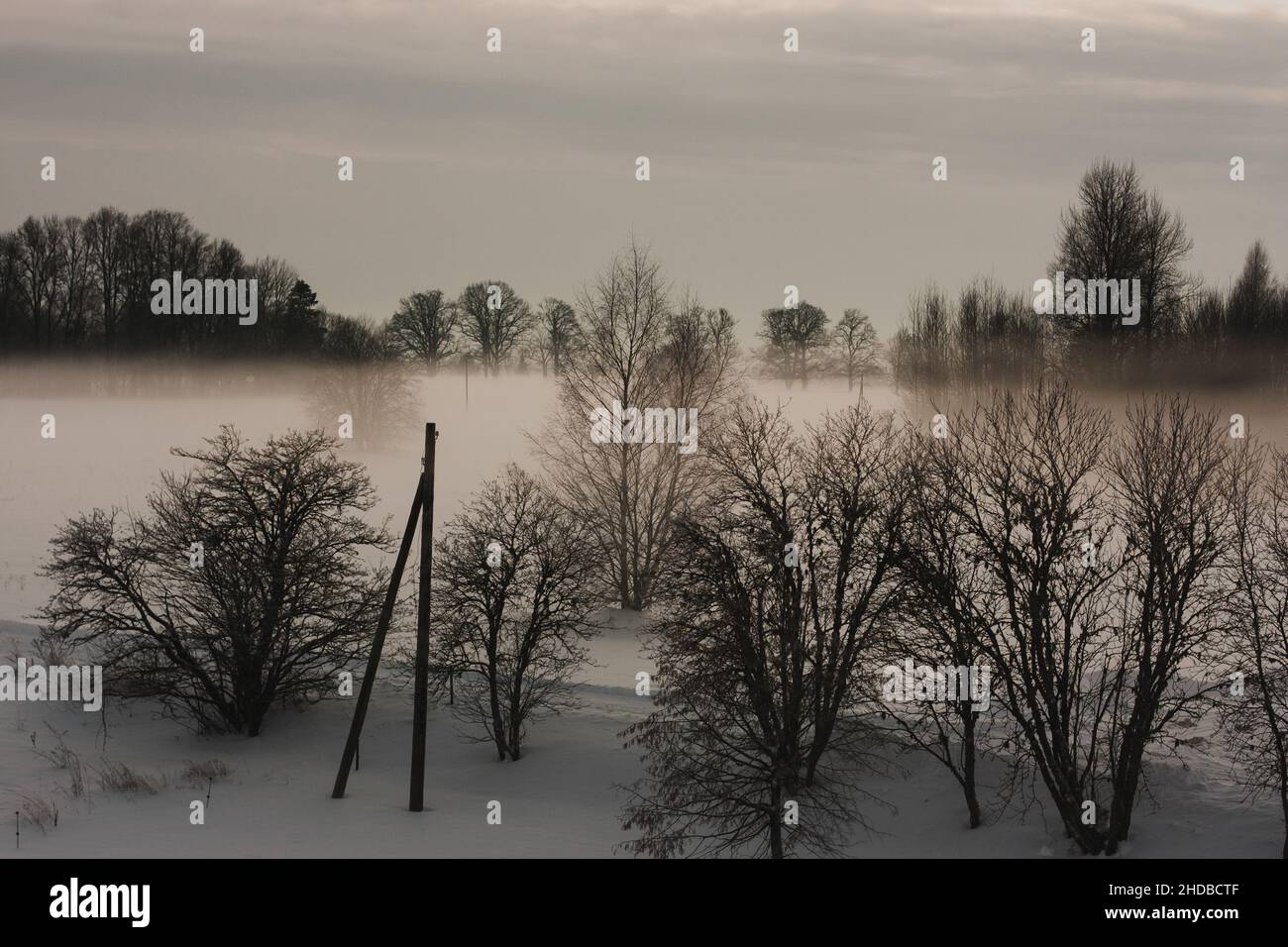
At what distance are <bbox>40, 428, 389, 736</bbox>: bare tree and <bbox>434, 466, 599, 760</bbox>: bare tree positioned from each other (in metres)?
3.04

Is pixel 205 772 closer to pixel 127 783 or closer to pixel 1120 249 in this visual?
pixel 127 783

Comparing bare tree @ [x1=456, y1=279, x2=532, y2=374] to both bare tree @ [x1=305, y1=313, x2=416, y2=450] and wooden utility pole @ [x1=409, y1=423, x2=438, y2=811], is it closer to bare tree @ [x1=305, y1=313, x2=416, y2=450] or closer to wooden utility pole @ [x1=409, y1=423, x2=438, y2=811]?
bare tree @ [x1=305, y1=313, x2=416, y2=450]

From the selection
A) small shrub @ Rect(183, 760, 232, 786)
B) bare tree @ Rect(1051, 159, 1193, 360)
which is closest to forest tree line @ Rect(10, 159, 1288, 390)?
bare tree @ Rect(1051, 159, 1193, 360)

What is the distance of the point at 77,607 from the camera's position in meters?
40.6

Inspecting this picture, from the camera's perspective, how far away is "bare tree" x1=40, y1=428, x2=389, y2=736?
129 feet

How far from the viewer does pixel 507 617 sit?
133 feet

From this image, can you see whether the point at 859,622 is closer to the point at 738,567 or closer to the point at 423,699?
the point at 738,567

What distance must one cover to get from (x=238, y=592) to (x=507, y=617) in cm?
772

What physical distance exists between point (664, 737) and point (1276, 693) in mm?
12581

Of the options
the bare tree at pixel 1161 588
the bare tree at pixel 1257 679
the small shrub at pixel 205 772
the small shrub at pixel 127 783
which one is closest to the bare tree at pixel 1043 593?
the bare tree at pixel 1161 588

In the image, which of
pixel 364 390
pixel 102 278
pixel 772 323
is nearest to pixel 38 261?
pixel 102 278

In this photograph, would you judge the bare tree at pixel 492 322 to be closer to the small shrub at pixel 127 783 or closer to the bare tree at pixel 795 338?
the bare tree at pixel 795 338

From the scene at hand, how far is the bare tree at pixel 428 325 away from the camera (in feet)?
370
